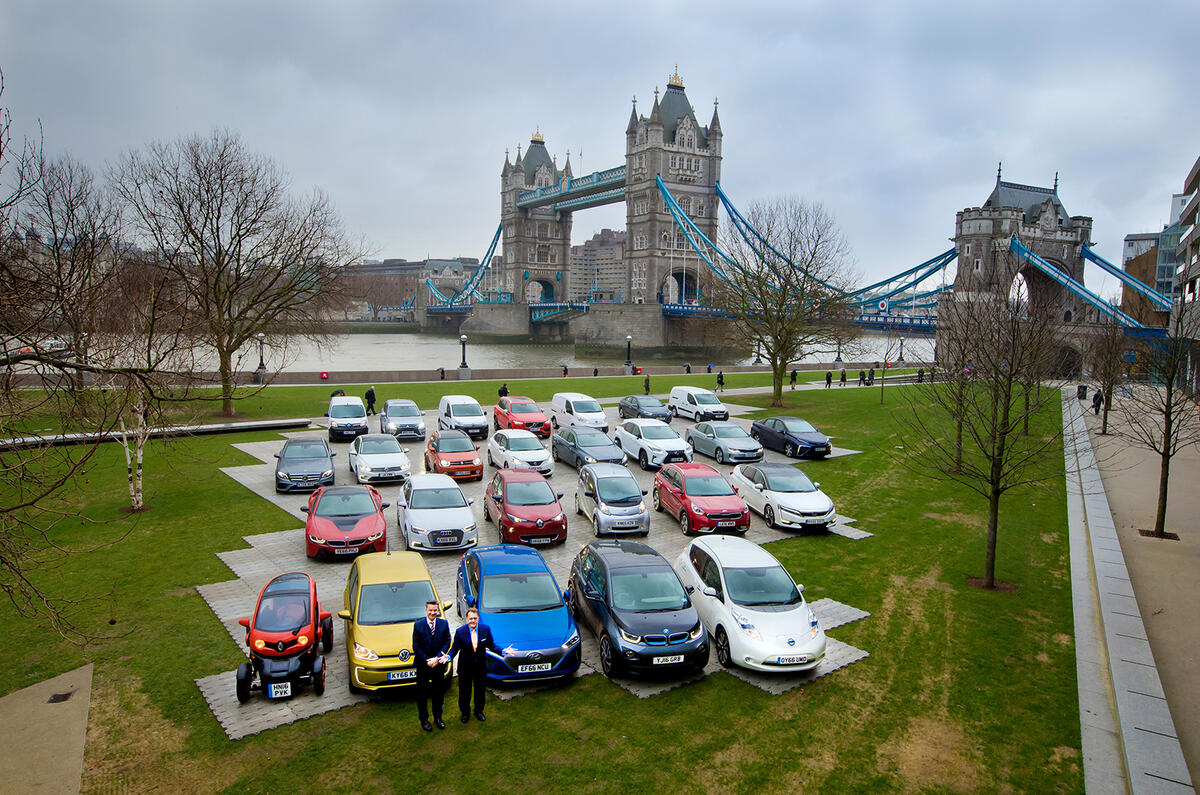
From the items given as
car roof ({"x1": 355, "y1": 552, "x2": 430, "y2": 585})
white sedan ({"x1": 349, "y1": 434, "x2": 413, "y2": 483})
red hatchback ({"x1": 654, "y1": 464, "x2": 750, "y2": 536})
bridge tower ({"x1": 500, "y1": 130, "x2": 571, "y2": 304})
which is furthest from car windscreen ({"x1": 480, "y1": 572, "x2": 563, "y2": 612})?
bridge tower ({"x1": 500, "y1": 130, "x2": 571, "y2": 304})

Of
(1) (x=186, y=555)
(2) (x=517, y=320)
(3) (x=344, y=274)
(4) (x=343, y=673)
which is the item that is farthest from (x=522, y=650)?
(2) (x=517, y=320)

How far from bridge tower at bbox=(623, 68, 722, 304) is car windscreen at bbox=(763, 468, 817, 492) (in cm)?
9578

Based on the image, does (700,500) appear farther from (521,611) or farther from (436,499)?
(521,611)

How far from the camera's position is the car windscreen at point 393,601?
962cm

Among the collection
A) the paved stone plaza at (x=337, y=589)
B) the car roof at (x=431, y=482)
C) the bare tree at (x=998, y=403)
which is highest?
the bare tree at (x=998, y=403)

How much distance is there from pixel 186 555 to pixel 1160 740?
14.9m

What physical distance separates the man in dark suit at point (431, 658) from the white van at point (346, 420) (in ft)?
62.0

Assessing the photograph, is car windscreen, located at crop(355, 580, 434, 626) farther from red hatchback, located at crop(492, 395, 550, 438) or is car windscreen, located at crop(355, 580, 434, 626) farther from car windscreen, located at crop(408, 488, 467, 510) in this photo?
red hatchback, located at crop(492, 395, 550, 438)

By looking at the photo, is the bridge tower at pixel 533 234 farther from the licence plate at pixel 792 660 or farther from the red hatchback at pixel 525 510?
the licence plate at pixel 792 660

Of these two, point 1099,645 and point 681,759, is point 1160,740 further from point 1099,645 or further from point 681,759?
point 681,759

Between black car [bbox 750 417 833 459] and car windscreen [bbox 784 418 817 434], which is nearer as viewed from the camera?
black car [bbox 750 417 833 459]

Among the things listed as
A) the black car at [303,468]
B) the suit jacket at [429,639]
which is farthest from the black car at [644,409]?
the suit jacket at [429,639]

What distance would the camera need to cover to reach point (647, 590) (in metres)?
10.6

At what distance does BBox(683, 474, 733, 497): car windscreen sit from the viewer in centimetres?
1691
